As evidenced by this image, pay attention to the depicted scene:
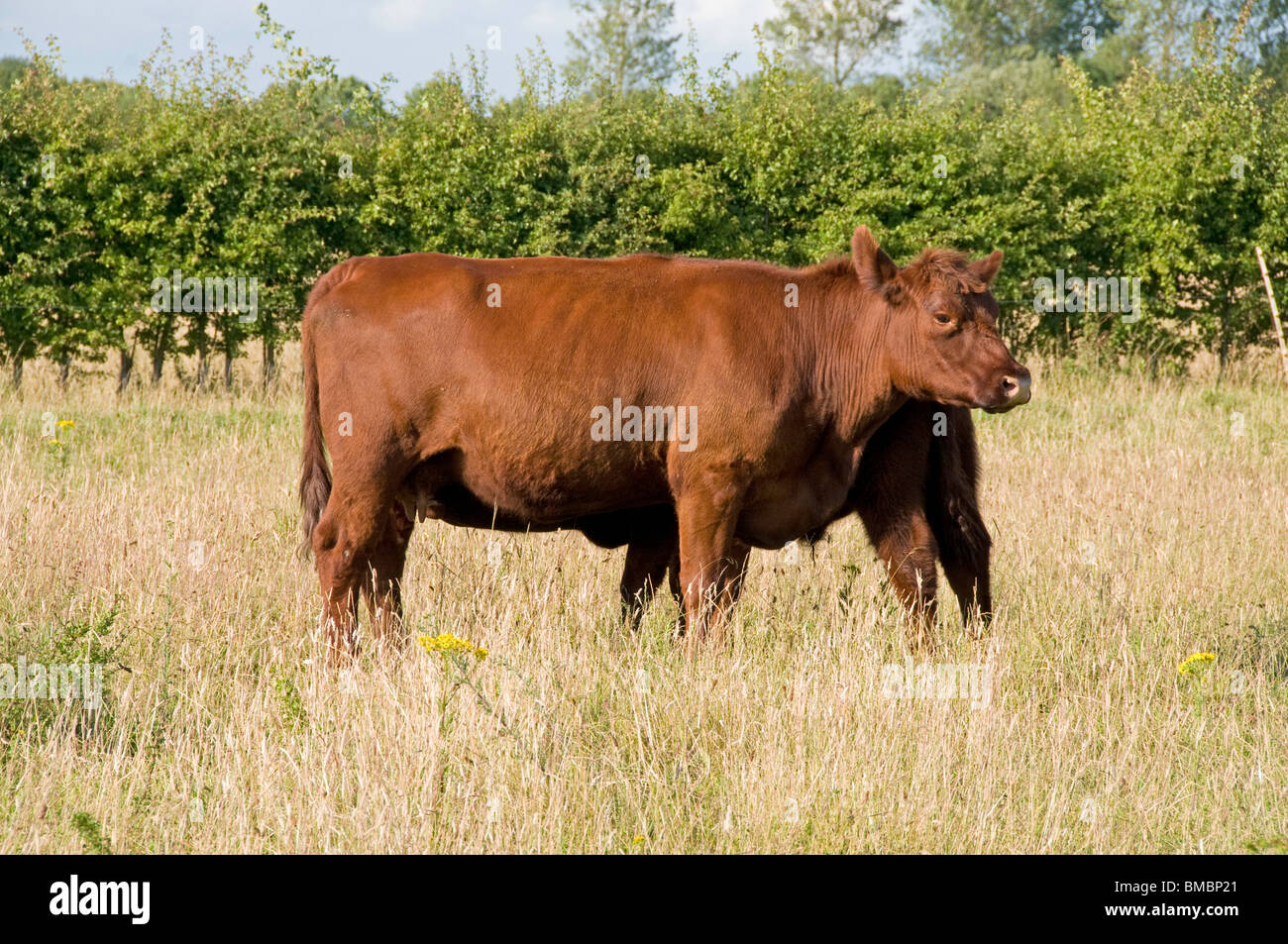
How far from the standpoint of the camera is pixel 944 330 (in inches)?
239

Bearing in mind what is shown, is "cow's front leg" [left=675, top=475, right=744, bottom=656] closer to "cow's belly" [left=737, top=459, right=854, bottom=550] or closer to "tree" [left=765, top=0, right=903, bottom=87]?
"cow's belly" [left=737, top=459, right=854, bottom=550]

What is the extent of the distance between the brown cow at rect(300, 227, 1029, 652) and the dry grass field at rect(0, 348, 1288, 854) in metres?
0.55

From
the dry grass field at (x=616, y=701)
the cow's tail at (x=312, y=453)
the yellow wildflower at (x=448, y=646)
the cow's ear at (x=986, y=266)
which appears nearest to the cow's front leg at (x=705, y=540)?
the dry grass field at (x=616, y=701)

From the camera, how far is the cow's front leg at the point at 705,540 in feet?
19.8

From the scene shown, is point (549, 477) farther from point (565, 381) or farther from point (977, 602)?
point (977, 602)

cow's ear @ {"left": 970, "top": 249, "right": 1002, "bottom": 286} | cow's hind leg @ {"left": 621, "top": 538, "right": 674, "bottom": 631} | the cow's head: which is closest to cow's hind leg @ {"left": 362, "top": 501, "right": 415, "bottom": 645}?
cow's hind leg @ {"left": 621, "top": 538, "right": 674, "bottom": 631}

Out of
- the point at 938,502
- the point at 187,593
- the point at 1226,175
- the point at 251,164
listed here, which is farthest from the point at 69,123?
the point at 1226,175

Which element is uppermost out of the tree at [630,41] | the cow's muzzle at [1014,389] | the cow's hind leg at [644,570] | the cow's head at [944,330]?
the tree at [630,41]

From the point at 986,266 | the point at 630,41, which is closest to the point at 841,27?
the point at 630,41

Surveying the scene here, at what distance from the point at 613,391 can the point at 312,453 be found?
157cm

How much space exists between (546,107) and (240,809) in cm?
1261

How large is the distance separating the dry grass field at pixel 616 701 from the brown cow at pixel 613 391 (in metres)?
0.55

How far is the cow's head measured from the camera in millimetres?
5934

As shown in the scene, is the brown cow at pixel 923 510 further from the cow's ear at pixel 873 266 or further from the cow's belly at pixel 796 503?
the cow's ear at pixel 873 266
